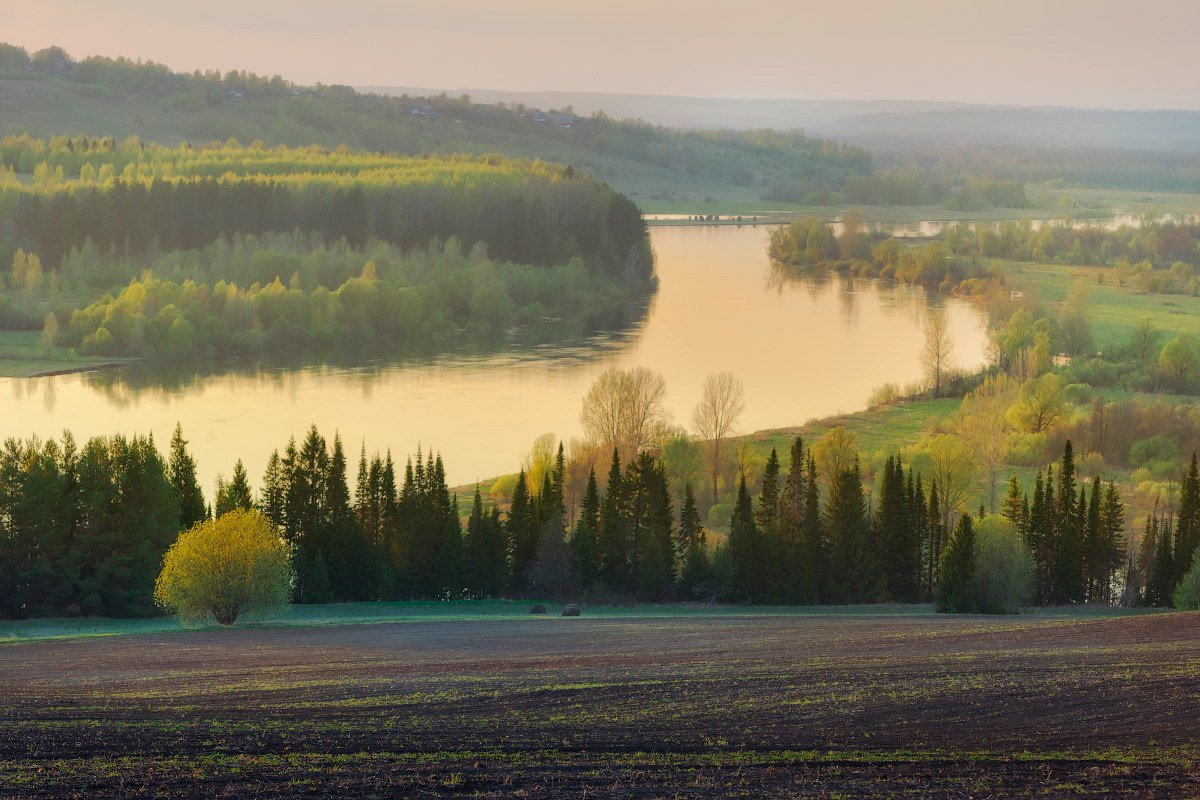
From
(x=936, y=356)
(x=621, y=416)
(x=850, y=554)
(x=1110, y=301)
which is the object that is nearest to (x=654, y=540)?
(x=850, y=554)

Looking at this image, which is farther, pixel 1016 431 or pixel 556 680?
pixel 1016 431

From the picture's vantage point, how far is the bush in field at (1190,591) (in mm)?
26953

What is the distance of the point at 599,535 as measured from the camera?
31.7 meters

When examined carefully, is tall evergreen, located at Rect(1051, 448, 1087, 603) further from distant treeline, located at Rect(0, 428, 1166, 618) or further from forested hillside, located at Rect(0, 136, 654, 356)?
forested hillside, located at Rect(0, 136, 654, 356)

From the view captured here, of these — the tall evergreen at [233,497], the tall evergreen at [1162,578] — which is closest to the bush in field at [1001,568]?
the tall evergreen at [1162,578]

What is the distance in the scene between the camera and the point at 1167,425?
4597 cm

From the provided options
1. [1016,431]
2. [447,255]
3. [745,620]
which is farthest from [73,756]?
[447,255]

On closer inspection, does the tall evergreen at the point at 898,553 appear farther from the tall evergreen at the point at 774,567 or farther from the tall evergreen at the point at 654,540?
the tall evergreen at the point at 654,540

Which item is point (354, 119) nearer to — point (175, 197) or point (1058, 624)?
point (175, 197)

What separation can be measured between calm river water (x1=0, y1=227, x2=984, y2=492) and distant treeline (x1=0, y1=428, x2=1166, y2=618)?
823cm

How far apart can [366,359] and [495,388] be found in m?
10.6

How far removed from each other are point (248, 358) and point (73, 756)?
51.9 m

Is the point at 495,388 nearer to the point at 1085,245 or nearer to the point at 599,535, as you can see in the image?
the point at 599,535

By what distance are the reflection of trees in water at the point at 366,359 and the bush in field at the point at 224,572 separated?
2789 centimetres
